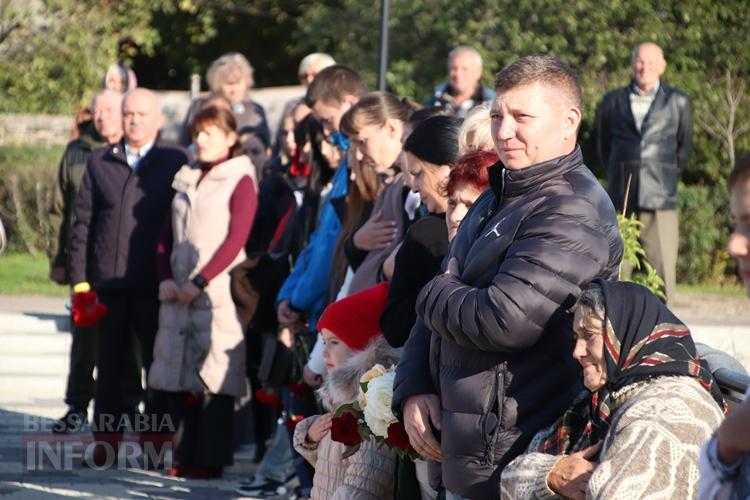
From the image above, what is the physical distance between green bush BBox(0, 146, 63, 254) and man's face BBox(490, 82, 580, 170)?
15.2 m

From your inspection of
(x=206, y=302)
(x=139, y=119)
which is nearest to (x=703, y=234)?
(x=139, y=119)

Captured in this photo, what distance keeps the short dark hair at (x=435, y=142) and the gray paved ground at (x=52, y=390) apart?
3280mm

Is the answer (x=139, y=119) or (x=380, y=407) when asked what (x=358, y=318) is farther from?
(x=139, y=119)

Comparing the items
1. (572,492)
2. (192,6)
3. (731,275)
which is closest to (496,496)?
(572,492)

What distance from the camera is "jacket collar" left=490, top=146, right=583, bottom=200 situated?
4.58 m

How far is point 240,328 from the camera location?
8.88 m

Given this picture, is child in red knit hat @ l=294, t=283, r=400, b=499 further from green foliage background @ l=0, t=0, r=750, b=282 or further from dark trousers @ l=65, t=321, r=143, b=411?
green foliage background @ l=0, t=0, r=750, b=282

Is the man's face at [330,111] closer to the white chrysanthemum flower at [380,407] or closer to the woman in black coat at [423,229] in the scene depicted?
the woman in black coat at [423,229]

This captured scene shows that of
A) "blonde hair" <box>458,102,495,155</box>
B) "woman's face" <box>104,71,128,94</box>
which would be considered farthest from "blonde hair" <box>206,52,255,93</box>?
"blonde hair" <box>458,102,495,155</box>

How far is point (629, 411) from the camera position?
3996 mm

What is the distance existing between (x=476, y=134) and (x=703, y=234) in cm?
1165

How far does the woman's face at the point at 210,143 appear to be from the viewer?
8.98 metres

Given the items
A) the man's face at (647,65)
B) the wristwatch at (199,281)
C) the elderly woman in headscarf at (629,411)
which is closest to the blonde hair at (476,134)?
the elderly woman in headscarf at (629,411)

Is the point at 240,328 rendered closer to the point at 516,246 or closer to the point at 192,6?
the point at 516,246
